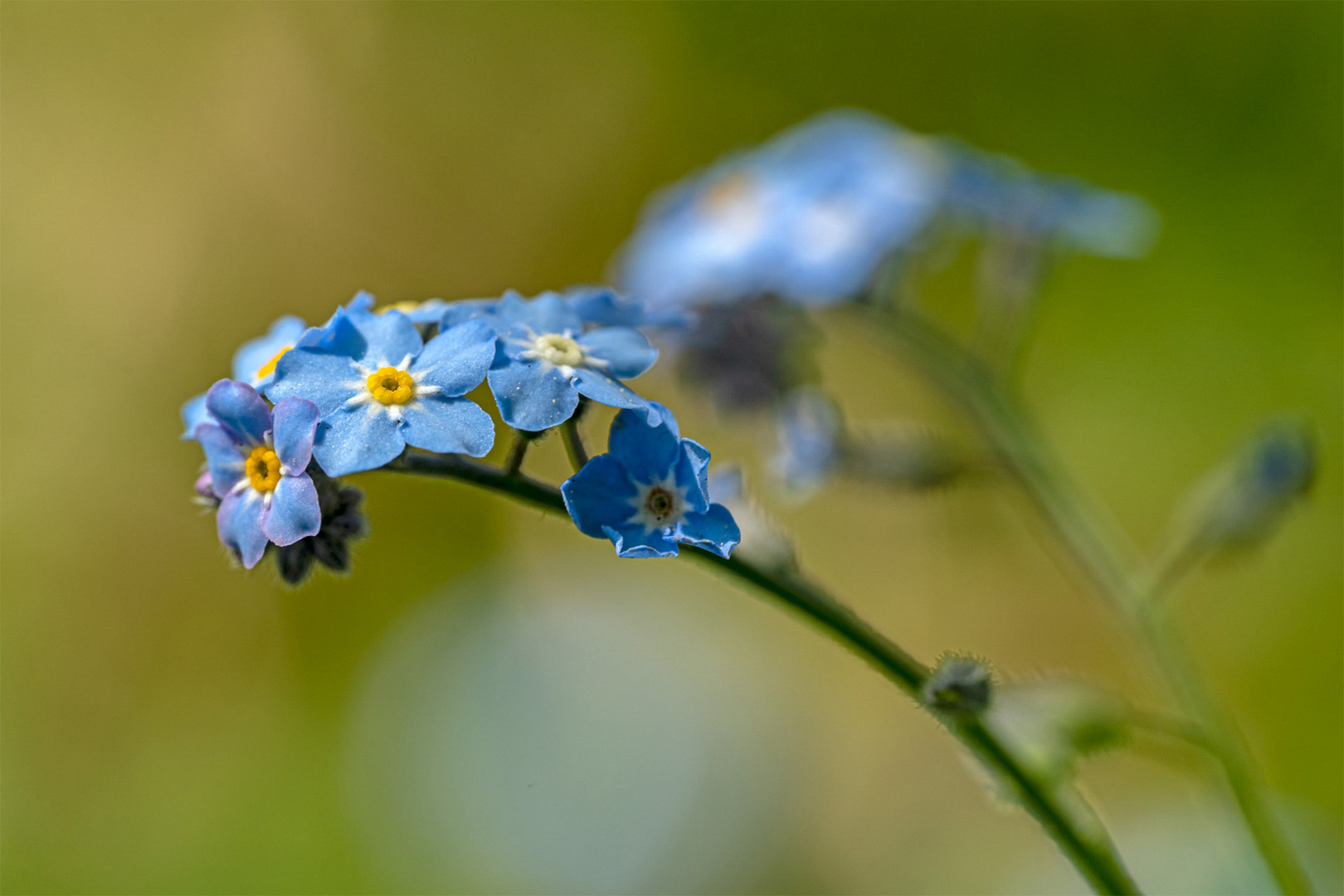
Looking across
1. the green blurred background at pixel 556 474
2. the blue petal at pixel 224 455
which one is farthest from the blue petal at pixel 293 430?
the green blurred background at pixel 556 474

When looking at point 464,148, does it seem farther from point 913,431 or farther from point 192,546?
point 913,431

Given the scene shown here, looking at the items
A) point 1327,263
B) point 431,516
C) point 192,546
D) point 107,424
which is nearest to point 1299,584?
point 1327,263

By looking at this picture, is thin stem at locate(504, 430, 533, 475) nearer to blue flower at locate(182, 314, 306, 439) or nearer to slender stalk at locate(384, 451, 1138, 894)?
slender stalk at locate(384, 451, 1138, 894)

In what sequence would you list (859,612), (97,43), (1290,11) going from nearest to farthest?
1. (1290,11)
2. (859,612)
3. (97,43)

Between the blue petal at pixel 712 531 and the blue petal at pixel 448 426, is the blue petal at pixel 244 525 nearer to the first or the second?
the blue petal at pixel 448 426

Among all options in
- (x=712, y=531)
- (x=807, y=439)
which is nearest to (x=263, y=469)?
(x=712, y=531)

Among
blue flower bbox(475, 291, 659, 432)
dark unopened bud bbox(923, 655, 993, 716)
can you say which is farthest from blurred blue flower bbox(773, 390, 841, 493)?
dark unopened bud bbox(923, 655, 993, 716)
